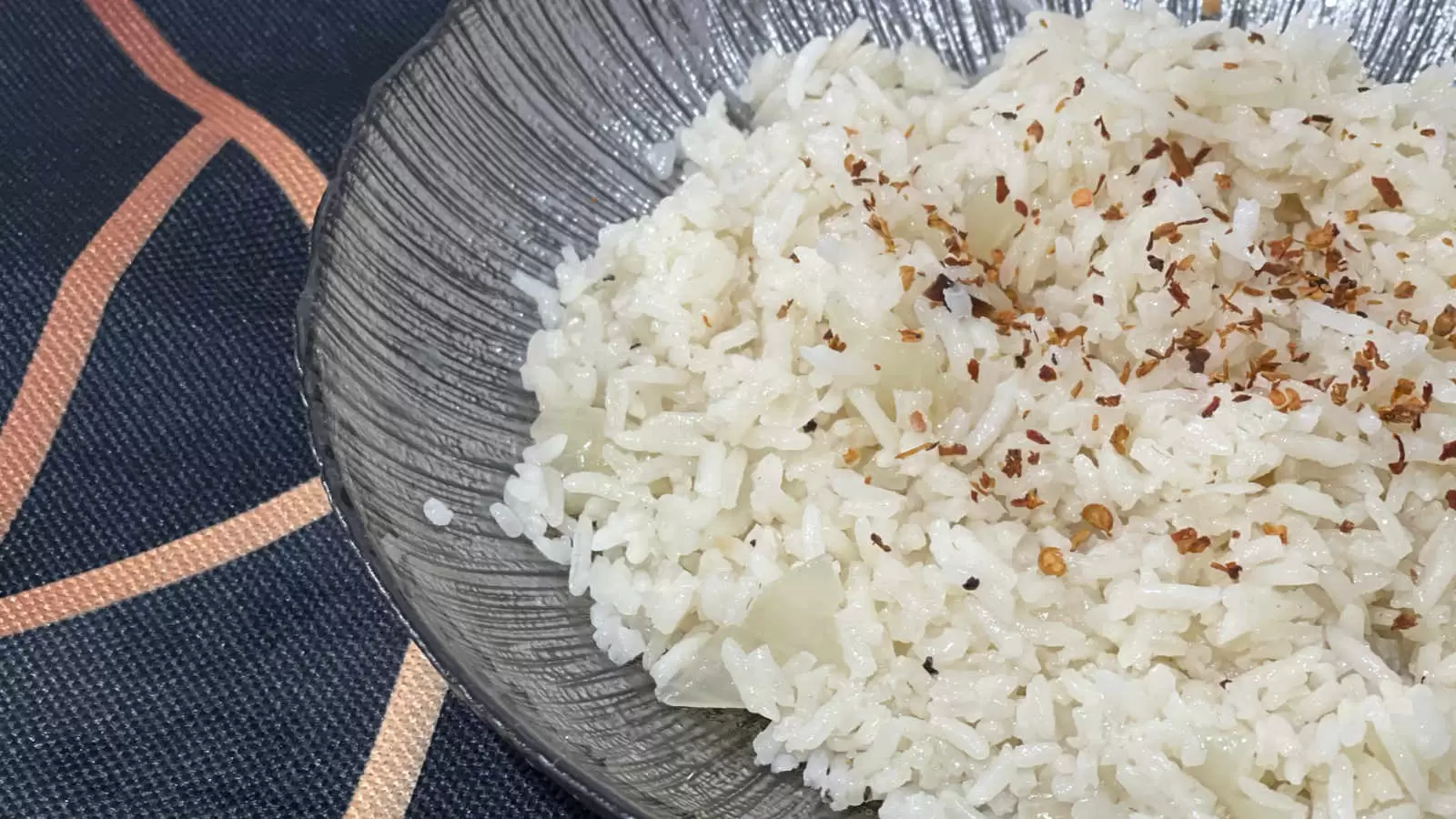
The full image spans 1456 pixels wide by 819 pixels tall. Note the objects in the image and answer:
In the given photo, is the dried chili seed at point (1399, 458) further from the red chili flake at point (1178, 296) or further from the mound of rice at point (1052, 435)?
the red chili flake at point (1178, 296)

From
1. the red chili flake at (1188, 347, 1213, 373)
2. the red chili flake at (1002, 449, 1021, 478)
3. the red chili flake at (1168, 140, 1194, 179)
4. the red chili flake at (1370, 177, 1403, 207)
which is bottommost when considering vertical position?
the red chili flake at (1002, 449, 1021, 478)

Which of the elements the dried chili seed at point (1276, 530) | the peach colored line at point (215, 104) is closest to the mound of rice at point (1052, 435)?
the dried chili seed at point (1276, 530)

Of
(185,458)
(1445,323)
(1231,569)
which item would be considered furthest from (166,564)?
(1445,323)

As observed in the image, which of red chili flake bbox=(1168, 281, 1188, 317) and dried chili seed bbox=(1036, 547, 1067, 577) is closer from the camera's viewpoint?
dried chili seed bbox=(1036, 547, 1067, 577)

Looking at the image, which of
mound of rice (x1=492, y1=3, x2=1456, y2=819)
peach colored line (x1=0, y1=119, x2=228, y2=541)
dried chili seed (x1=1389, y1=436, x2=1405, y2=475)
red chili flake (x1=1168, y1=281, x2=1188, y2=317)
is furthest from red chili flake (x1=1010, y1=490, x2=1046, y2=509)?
peach colored line (x1=0, y1=119, x2=228, y2=541)

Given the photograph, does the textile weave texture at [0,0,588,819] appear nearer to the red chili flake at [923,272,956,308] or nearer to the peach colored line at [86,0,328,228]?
the peach colored line at [86,0,328,228]

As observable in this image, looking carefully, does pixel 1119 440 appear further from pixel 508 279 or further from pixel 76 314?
pixel 76 314
